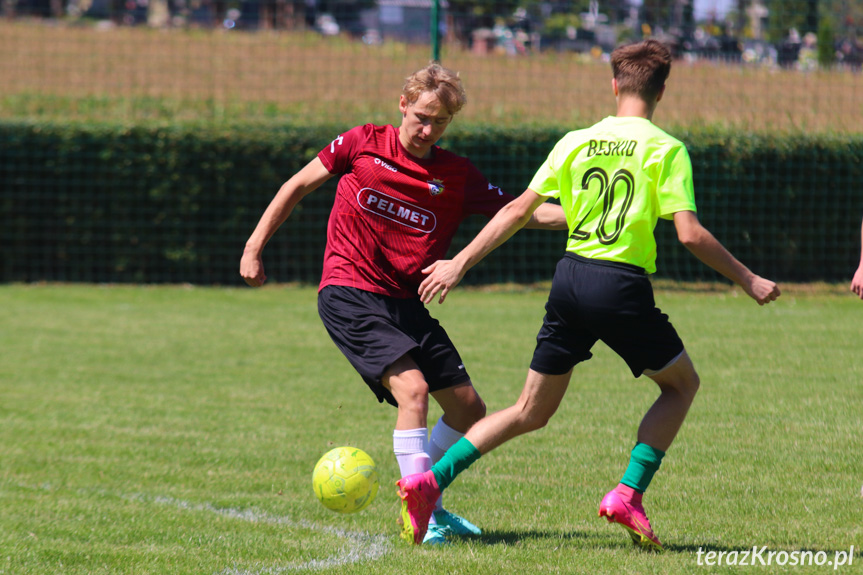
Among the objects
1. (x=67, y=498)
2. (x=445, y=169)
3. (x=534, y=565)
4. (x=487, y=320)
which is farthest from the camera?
(x=487, y=320)

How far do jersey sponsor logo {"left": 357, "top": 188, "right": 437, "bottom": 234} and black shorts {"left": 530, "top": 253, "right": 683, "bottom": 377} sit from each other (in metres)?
0.78

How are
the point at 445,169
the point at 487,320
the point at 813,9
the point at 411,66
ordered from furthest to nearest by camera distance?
the point at 411,66
the point at 813,9
the point at 487,320
the point at 445,169

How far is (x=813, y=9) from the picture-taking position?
14219 mm

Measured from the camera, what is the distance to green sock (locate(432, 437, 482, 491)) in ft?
13.2

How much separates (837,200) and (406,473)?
11004mm

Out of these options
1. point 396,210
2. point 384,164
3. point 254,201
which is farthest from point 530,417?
point 254,201

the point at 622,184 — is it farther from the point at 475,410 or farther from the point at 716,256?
the point at 475,410

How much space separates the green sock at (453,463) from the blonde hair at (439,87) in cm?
151

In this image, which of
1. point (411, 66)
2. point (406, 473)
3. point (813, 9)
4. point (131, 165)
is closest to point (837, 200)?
point (813, 9)

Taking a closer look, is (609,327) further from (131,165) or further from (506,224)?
(131,165)

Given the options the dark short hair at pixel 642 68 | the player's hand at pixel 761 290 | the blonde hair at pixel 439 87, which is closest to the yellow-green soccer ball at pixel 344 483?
the blonde hair at pixel 439 87

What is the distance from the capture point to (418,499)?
392 cm

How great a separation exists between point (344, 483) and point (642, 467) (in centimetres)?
128

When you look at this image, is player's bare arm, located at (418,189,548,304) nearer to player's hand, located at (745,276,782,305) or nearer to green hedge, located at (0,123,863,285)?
player's hand, located at (745,276,782,305)
